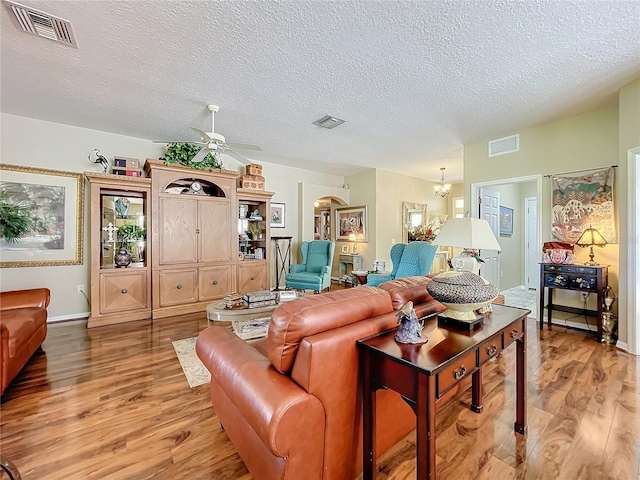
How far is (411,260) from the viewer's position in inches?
173

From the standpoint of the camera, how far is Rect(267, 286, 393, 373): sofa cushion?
3.76 feet

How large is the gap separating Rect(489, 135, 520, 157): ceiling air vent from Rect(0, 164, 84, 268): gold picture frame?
608 cm

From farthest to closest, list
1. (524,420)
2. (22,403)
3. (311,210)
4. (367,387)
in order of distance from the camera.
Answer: (311,210)
(22,403)
(524,420)
(367,387)

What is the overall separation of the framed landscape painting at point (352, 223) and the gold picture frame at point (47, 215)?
505 centimetres

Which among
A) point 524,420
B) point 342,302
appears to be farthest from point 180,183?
point 524,420

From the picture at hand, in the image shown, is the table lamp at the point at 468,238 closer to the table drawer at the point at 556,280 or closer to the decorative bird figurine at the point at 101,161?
the table drawer at the point at 556,280

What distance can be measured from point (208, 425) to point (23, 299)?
2.47m

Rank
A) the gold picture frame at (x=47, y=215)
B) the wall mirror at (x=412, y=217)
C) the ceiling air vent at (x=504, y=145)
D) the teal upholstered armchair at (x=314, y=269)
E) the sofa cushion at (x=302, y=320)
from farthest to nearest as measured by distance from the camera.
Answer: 1. the wall mirror at (x=412, y=217)
2. the teal upholstered armchair at (x=314, y=269)
3. the ceiling air vent at (x=504, y=145)
4. the gold picture frame at (x=47, y=215)
5. the sofa cushion at (x=302, y=320)

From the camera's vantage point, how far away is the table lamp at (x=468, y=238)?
1.69 meters

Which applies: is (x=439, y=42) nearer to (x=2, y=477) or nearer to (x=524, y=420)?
(x=524, y=420)

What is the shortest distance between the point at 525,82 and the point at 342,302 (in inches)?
120

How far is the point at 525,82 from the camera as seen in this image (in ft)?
9.05

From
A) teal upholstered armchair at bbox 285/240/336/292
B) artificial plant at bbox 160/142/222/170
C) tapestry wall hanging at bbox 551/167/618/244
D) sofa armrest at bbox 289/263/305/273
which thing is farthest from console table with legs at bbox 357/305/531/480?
artificial plant at bbox 160/142/222/170

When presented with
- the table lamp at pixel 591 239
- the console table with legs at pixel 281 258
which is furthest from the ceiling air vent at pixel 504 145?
the console table with legs at pixel 281 258
